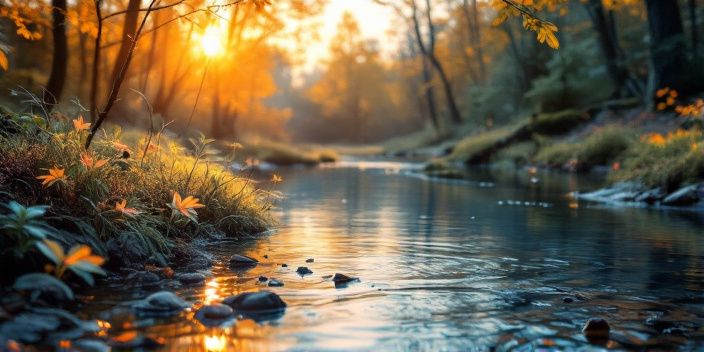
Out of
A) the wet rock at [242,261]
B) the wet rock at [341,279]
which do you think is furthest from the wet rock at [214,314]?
the wet rock at [242,261]

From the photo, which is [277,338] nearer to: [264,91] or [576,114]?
[576,114]

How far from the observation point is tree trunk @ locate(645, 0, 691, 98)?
19.0 m

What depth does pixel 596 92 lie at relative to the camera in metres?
28.3

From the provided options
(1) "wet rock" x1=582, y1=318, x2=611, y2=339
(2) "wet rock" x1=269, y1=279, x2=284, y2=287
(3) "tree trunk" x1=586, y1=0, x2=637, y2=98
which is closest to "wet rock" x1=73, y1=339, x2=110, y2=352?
(2) "wet rock" x1=269, y1=279, x2=284, y2=287

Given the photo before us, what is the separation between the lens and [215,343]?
3.12 m

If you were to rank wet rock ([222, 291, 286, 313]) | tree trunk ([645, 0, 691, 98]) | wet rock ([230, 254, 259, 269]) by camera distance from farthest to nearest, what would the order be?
tree trunk ([645, 0, 691, 98]) < wet rock ([230, 254, 259, 269]) < wet rock ([222, 291, 286, 313])

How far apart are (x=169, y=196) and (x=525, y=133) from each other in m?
19.8

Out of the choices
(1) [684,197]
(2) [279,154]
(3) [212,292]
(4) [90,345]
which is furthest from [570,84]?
(4) [90,345]

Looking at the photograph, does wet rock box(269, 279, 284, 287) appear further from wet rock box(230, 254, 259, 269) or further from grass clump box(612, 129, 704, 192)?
grass clump box(612, 129, 704, 192)

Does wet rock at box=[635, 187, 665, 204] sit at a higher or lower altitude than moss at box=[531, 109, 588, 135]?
lower

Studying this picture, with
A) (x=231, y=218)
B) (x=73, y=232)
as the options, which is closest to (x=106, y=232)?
(x=73, y=232)

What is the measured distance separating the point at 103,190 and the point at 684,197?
313 inches

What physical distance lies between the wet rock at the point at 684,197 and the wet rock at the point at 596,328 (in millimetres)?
7188

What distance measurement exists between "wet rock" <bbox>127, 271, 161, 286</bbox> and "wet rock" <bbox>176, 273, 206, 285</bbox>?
0.15 metres
